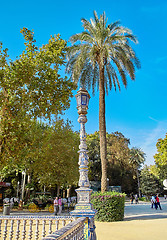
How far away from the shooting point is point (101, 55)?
54.1 ft

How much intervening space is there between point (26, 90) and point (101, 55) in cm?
640

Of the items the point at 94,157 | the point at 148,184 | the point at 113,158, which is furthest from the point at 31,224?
the point at 148,184

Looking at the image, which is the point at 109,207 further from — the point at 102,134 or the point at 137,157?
the point at 137,157

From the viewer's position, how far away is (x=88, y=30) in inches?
712

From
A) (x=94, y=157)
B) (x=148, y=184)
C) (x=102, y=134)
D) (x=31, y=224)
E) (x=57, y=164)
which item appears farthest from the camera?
(x=148, y=184)

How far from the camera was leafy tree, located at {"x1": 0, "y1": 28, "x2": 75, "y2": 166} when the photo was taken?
12.4m

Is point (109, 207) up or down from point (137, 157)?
down

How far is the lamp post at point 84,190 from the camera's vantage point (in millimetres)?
5949

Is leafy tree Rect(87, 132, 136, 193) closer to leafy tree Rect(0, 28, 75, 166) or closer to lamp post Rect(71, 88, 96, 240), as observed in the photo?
leafy tree Rect(0, 28, 75, 166)

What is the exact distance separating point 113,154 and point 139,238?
115 ft

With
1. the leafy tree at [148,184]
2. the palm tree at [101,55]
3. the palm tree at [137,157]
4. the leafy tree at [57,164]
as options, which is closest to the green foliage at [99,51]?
the palm tree at [101,55]

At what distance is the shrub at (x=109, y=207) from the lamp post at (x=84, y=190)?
8536 mm

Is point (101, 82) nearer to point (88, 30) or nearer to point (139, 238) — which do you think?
point (88, 30)

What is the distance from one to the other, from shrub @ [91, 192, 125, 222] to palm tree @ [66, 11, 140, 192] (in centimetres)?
194
